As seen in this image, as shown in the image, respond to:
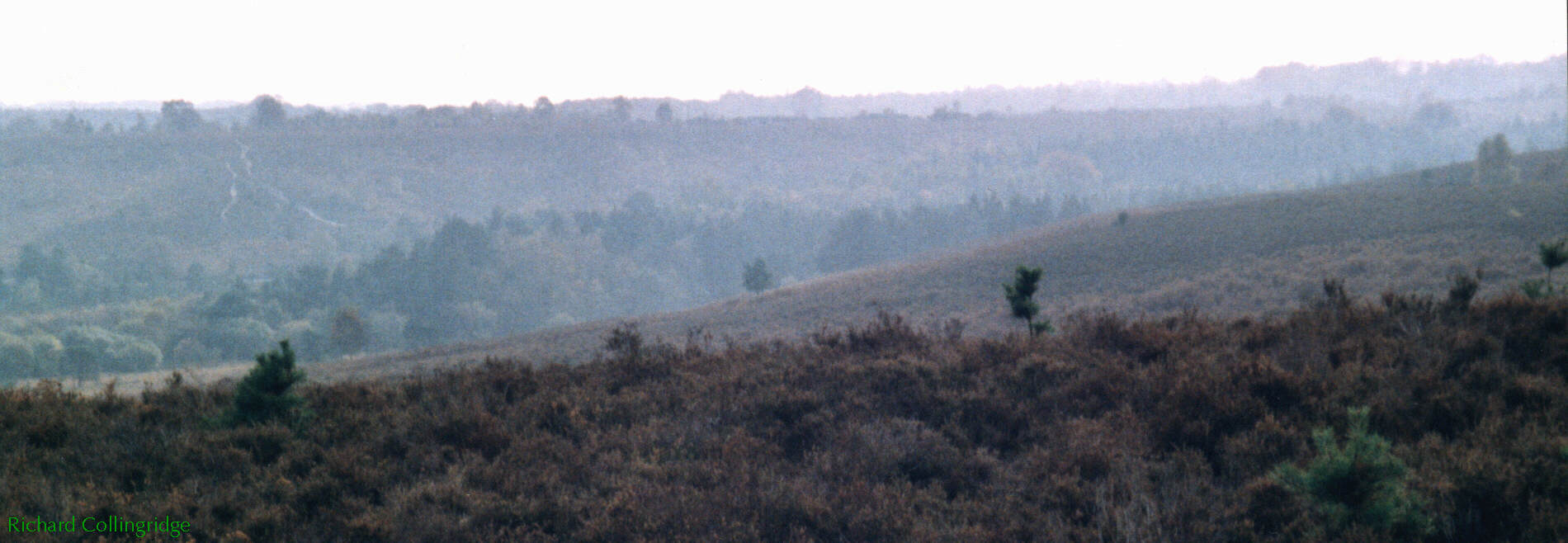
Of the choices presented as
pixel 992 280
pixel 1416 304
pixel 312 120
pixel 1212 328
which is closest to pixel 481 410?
pixel 1212 328

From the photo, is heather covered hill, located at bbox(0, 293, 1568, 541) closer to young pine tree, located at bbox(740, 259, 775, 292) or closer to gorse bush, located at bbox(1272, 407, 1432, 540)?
gorse bush, located at bbox(1272, 407, 1432, 540)

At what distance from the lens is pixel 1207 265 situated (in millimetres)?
43219

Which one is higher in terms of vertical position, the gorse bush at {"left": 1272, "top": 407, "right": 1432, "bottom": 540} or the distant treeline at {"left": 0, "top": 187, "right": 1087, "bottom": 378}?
the gorse bush at {"left": 1272, "top": 407, "right": 1432, "bottom": 540}

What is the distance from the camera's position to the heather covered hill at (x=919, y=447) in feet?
14.9

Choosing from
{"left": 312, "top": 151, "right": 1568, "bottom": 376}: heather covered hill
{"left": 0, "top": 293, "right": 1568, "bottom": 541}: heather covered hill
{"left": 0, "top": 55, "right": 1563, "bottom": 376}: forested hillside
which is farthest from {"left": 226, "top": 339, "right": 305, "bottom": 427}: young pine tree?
{"left": 0, "top": 55, "right": 1563, "bottom": 376}: forested hillside

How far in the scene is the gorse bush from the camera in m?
4.04

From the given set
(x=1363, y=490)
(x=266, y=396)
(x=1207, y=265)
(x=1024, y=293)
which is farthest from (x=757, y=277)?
(x=1363, y=490)

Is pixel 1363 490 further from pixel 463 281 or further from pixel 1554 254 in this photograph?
pixel 463 281

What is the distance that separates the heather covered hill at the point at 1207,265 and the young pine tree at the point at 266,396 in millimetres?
16484

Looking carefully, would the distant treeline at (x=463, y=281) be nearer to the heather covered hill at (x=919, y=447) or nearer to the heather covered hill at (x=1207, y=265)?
the heather covered hill at (x=1207, y=265)

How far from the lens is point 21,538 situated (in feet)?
14.7

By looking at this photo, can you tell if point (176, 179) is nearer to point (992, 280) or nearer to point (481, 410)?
point (992, 280)

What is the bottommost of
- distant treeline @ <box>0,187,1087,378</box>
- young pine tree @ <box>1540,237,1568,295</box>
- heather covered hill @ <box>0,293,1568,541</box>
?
distant treeline @ <box>0,187,1087,378</box>

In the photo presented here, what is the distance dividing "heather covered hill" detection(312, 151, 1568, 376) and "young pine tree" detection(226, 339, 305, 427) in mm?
16484
